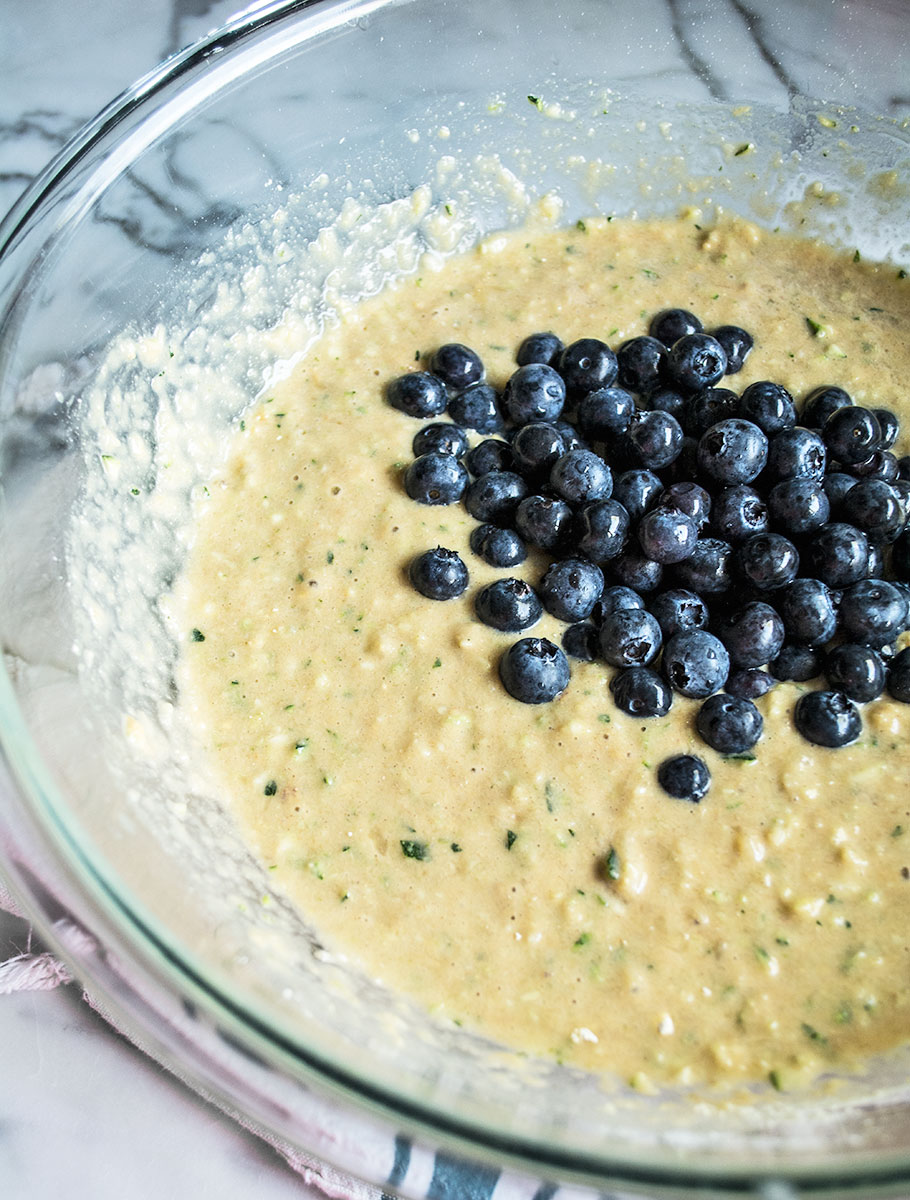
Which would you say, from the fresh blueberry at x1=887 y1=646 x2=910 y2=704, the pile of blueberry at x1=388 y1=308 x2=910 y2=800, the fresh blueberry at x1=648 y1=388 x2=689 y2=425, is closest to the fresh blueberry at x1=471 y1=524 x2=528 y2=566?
the pile of blueberry at x1=388 y1=308 x2=910 y2=800

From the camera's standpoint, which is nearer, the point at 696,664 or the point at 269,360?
the point at 696,664

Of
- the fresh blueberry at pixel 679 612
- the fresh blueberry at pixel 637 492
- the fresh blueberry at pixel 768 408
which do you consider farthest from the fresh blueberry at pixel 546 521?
the fresh blueberry at pixel 768 408

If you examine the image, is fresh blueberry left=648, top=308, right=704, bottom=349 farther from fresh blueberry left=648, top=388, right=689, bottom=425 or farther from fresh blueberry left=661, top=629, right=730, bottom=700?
fresh blueberry left=661, top=629, right=730, bottom=700

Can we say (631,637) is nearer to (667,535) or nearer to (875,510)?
(667,535)

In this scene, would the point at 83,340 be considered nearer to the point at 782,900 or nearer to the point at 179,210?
the point at 179,210

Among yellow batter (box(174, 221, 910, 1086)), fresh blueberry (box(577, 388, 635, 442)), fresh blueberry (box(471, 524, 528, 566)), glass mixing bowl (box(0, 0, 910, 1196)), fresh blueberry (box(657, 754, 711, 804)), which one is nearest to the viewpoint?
glass mixing bowl (box(0, 0, 910, 1196))

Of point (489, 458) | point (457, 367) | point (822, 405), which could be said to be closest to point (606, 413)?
point (489, 458)

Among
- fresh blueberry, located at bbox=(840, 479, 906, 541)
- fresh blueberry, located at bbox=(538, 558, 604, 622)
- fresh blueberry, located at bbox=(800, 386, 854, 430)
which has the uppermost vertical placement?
fresh blueberry, located at bbox=(800, 386, 854, 430)
